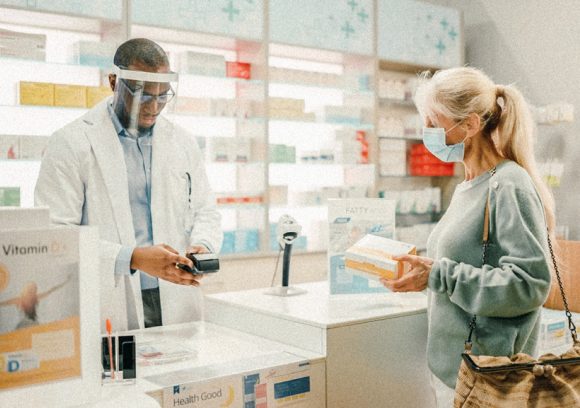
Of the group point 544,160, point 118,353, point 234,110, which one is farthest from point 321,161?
point 118,353

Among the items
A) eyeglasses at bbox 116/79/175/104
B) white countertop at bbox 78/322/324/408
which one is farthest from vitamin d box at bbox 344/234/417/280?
eyeglasses at bbox 116/79/175/104

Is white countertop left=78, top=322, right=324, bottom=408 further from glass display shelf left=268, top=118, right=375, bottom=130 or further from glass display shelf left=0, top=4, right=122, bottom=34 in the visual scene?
glass display shelf left=268, top=118, right=375, bottom=130

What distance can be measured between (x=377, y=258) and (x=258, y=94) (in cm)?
327

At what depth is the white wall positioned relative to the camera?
526 centimetres

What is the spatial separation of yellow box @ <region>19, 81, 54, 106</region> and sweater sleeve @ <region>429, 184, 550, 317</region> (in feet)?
10.6

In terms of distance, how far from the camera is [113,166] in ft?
7.74

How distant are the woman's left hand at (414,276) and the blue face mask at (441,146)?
0.35 m

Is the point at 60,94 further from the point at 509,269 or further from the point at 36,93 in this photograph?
the point at 509,269

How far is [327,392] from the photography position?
6.43 ft

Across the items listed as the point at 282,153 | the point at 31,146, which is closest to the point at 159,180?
the point at 31,146

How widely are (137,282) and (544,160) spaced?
4208 millimetres

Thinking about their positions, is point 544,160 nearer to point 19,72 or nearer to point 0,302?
point 19,72

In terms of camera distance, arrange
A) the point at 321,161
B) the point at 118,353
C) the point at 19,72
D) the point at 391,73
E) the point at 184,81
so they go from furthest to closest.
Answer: the point at 391,73
the point at 321,161
the point at 184,81
the point at 19,72
the point at 118,353

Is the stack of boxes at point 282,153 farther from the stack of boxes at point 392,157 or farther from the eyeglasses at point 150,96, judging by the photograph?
the eyeglasses at point 150,96
